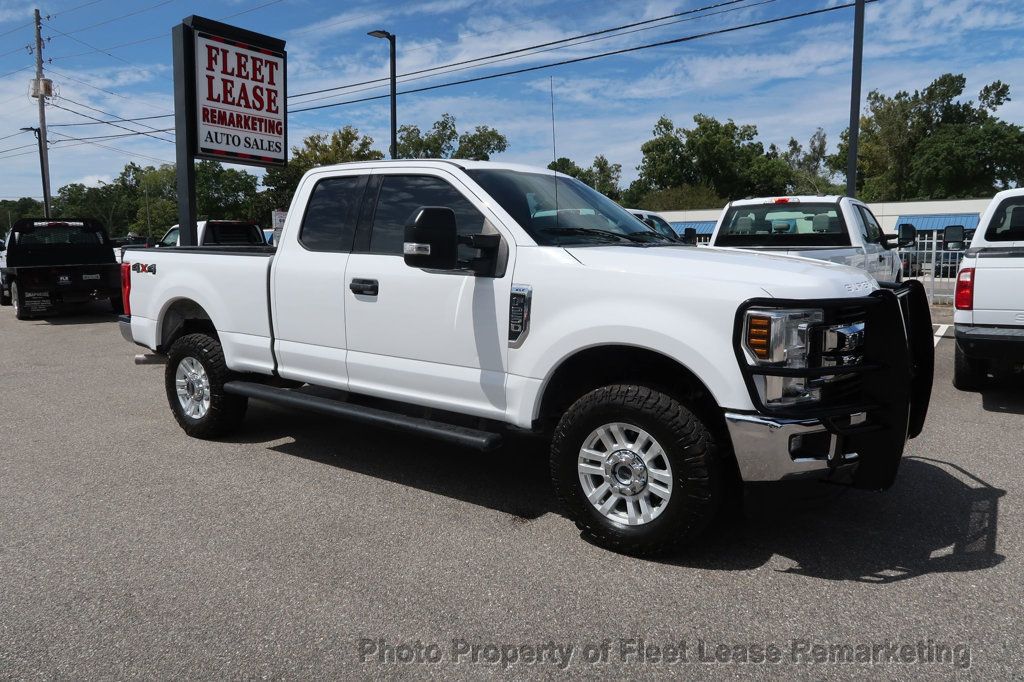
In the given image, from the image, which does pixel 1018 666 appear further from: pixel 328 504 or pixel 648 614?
pixel 328 504

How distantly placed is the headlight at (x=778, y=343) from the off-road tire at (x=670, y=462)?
383 millimetres

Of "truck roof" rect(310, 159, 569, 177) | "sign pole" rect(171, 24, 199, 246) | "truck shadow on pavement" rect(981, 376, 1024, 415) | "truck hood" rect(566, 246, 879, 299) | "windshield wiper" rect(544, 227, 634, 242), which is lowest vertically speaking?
"truck shadow on pavement" rect(981, 376, 1024, 415)

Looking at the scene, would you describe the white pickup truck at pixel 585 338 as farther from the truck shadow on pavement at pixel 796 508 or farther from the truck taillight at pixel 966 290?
the truck taillight at pixel 966 290

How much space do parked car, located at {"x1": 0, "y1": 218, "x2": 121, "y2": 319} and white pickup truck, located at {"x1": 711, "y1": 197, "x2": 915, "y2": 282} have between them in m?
11.8

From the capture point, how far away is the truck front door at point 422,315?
4.30 metres

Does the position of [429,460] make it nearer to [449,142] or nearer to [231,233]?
[231,233]

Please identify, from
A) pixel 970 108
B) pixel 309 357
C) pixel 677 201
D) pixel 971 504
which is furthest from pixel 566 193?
pixel 970 108

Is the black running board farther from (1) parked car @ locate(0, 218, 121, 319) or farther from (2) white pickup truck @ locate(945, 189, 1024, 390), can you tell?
(1) parked car @ locate(0, 218, 121, 319)

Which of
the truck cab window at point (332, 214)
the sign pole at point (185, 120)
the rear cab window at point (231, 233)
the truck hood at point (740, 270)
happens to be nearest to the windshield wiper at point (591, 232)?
the truck hood at point (740, 270)

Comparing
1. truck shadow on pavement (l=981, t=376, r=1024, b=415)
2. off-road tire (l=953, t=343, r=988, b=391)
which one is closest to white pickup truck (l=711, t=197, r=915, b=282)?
off-road tire (l=953, t=343, r=988, b=391)

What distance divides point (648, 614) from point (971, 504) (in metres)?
2.44

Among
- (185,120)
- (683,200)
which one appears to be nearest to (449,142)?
(683,200)

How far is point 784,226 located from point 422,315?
6651 mm

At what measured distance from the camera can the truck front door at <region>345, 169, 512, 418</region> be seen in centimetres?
430
